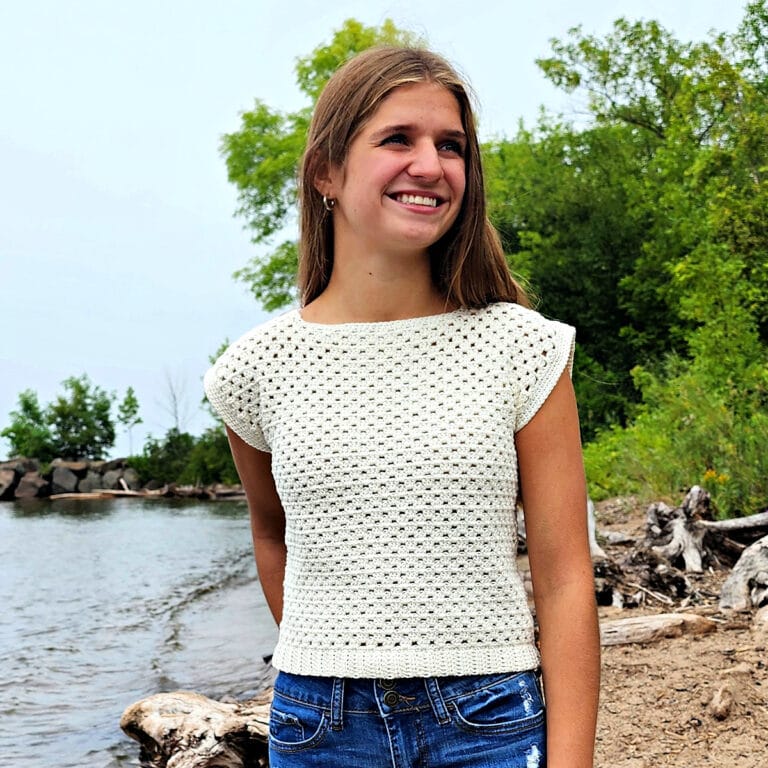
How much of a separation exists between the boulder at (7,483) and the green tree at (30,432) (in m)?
4.87

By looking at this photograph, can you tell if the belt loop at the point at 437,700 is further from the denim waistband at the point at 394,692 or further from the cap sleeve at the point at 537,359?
the cap sleeve at the point at 537,359

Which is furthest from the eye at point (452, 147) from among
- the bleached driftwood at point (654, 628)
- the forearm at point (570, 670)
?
the bleached driftwood at point (654, 628)

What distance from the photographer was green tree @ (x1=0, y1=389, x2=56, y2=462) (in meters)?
45.4

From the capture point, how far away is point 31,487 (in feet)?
131

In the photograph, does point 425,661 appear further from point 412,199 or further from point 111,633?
point 111,633

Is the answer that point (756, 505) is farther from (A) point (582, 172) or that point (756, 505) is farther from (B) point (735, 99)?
(A) point (582, 172)

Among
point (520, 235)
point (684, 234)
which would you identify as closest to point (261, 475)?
point (684, 234)

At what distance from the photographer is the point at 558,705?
5.85 feet

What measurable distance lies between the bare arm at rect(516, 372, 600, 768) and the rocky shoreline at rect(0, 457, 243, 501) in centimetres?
3666

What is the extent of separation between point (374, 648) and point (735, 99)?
53.2 feet

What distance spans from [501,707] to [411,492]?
38 centimetres

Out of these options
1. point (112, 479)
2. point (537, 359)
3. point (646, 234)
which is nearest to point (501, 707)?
point (537, 359)

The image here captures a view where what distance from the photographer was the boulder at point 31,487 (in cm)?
3962

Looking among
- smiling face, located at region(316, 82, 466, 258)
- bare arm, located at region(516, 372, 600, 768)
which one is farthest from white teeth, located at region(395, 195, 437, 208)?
bare arm, located at region(516, 372, 600, 768)
